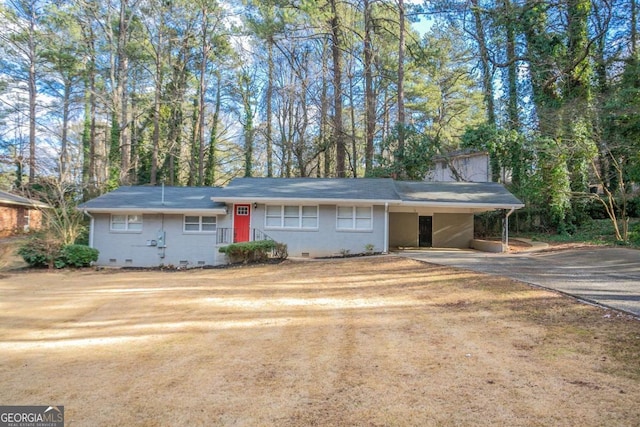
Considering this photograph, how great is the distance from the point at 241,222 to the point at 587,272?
39.6 ft

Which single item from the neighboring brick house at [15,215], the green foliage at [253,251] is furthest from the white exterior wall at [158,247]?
the neighboring brick house at [15,215]

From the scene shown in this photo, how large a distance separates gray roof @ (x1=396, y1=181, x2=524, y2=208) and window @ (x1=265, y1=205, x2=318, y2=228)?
393cm

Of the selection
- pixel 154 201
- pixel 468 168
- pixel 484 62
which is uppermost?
pixel 484 62

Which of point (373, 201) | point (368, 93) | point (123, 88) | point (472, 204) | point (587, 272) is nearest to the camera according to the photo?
point (587, 272)

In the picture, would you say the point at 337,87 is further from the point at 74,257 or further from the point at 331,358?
the point at 331,358

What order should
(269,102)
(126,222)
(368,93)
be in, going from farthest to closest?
(269,102), (368,93), (126,222)

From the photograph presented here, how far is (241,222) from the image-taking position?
16.6 m

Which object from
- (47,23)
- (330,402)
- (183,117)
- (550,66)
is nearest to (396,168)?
(550,66)

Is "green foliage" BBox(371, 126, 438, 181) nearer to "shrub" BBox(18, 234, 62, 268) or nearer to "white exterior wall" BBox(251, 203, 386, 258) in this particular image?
"white exterior wall" BBox(251, 203, 386, 258)

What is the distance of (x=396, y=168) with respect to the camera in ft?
73.2

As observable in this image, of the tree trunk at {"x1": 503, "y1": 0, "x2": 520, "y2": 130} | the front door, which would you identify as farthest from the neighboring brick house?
the tree trunk at {"x1": 503, "y1": 0, "x2": 520, "y2": 130}

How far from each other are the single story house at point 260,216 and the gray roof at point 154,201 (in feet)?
0.14

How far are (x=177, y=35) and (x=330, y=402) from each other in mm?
28974

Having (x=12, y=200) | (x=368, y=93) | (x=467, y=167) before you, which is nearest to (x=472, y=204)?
(x=368, y=93)
